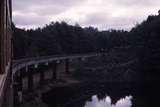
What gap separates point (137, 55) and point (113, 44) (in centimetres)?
3648

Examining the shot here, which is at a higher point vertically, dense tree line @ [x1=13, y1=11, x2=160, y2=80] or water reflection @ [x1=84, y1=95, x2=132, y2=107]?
dense tree line @ [x1=13, y1=11, x2=160, y2=80]

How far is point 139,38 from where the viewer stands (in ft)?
319

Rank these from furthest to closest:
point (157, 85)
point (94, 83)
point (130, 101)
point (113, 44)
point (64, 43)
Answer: point (113, 44) < point (64, 43) < point (94, 83) < point (157, 85) < point (130, 101)

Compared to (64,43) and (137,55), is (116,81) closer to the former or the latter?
(137,55)

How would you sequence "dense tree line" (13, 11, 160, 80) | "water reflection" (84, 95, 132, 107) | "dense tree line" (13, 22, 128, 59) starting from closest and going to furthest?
"water reflection" (84, 95, 132, 107), "dense tree line" (13, 22, 128, 59), "dense tree line" (13, 11, 160, 80)

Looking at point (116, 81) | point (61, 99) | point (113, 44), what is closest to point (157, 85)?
point (116, 81)

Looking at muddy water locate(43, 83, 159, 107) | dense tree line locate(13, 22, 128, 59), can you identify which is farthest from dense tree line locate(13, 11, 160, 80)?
muddy water locate(43, 83, 159, 107)

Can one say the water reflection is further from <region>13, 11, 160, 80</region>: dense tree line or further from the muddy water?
<region>13, 11, 160, 80</region>: dense tree line

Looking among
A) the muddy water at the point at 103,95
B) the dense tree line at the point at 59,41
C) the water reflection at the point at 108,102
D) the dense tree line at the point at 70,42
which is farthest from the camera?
the dense tree line at the point at 70,42

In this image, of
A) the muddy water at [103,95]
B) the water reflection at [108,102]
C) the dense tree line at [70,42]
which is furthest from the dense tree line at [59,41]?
the water reflection at [108,102]

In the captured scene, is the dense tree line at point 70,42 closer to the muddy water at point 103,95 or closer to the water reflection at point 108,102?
the muddy water at point 103,95

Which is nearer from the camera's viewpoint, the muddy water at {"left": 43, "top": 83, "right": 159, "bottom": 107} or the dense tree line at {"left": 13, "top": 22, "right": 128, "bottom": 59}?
the muddy water at {"left": 43, "top": 83, "right": 159, "bottom": 107}

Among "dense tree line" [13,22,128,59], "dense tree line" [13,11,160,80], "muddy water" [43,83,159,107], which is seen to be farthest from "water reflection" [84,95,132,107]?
"dense tree line" [13,11,160,80]

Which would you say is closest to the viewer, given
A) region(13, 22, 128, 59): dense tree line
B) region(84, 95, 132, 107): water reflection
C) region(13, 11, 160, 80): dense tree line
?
region(84, 95, 132, 107): water reflection
